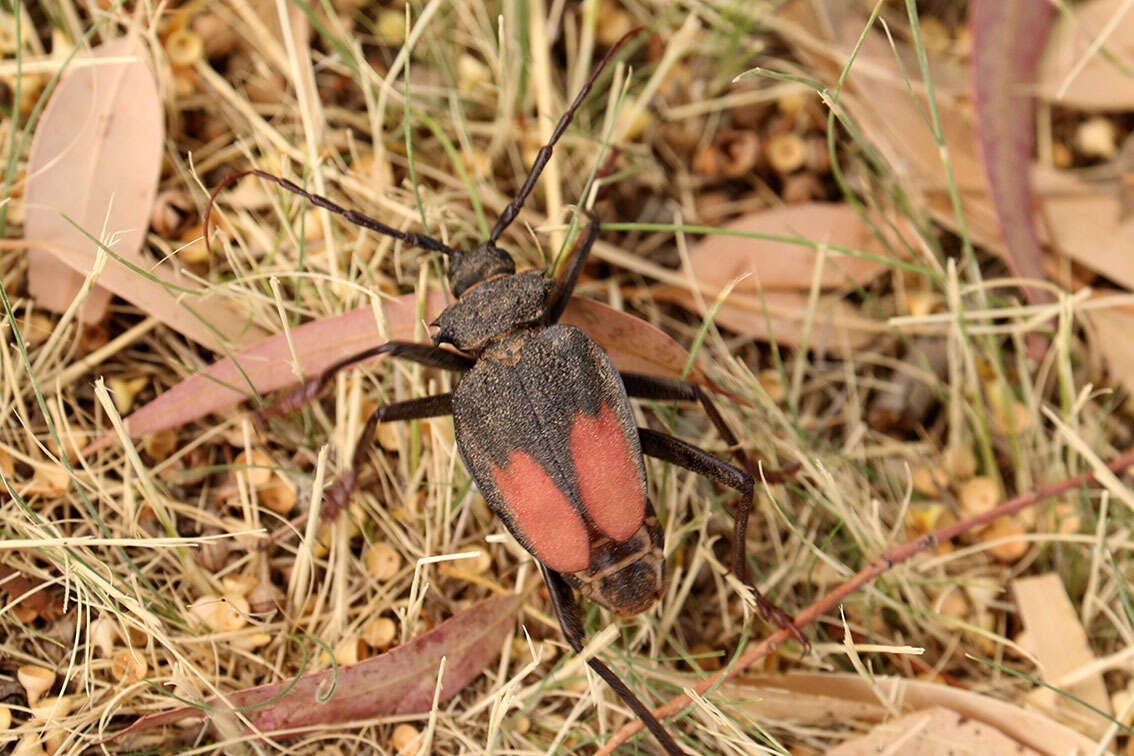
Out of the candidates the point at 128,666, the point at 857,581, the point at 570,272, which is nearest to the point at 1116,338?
the point at 857,581

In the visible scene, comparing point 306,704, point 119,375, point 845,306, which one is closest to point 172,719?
point 306,704

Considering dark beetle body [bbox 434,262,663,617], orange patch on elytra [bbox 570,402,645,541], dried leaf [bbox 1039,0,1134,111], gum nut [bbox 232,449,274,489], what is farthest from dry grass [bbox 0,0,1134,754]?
dried leaf [bbox 1039,0,1134,111]

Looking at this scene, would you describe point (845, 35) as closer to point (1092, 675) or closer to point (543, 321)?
point (543, 321)

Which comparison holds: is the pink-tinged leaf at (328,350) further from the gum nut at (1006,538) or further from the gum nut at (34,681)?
the gum nut at (1006,538)

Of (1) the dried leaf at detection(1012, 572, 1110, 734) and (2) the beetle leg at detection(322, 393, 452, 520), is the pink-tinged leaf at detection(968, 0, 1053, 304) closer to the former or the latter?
(1) the dried leaf at detection(1012, 572, 1110, 734)

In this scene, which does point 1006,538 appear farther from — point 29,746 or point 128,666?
point 29,746

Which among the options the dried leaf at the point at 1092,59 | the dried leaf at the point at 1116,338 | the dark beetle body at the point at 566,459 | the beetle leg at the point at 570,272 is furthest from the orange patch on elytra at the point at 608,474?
the dried leaf at the point at 1092,59
